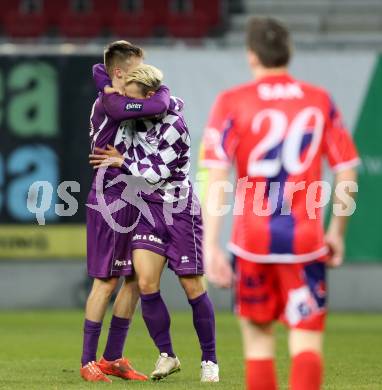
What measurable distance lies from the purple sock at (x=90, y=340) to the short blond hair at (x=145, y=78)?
4.89 ft

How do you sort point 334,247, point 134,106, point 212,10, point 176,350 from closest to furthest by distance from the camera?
point 334,247 → point 134,106 → point 176,350 → point 212,10

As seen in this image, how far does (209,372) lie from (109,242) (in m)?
1.03

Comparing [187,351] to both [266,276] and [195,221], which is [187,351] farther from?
[266,276]

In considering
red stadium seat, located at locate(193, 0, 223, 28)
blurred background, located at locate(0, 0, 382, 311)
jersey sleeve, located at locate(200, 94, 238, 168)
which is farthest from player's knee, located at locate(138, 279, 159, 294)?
red stadium seat, located at locate(193, 0, 223, 28)

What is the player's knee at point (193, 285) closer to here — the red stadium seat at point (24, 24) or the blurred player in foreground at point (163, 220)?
the blurred player in foreground at point (163, 220)

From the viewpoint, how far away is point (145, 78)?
848 cm

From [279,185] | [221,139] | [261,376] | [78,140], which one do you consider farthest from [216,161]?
[78,140]

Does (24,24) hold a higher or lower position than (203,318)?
lower

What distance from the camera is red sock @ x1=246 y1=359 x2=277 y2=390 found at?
555cm

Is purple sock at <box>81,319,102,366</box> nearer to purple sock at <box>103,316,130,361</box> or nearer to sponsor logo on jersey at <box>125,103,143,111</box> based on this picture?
purple sock at <box>103,316,130,361</box>

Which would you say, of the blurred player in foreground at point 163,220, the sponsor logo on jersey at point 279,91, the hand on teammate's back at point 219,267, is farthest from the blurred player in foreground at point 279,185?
the blurred player in foreground at point 163,220

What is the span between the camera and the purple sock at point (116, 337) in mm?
8633

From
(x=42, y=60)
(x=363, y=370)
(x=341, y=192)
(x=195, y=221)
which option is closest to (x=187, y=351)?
(x=363, y=370)

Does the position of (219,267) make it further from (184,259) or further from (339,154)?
(184,259)
